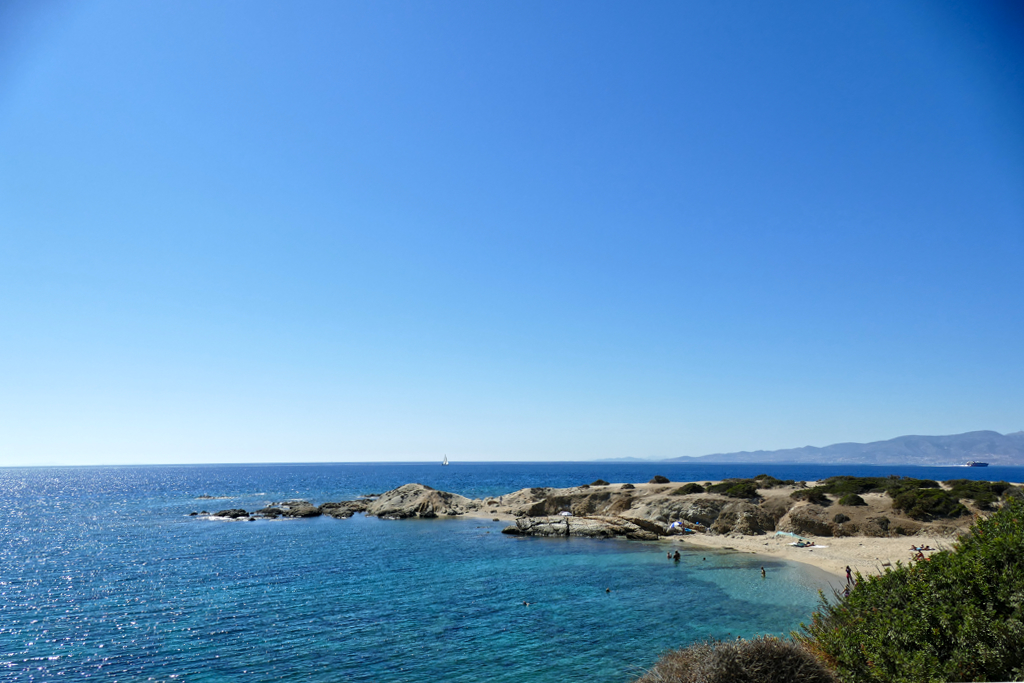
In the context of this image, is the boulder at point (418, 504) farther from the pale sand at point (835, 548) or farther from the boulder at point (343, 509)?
the pale sand at point (835, 548)

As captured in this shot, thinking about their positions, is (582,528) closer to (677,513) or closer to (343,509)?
(677,513)

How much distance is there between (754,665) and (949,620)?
3980 millimetres

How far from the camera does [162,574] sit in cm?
4453

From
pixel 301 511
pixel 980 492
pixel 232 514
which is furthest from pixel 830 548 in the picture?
pixel 232 514

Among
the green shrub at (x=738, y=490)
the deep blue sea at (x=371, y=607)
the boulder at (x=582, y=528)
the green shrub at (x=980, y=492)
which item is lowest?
the boulder at (x=582, y=528)

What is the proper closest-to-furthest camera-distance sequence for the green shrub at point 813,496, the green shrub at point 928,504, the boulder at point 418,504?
1. the green shrub at point 928,504
2. the green shrub at point 813,496
3. the boulder at point 418,504

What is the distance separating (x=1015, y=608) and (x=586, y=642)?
2285 cm

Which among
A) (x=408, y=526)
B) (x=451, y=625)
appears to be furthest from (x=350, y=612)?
(x=408, y=526)

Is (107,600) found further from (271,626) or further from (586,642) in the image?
(586,642)

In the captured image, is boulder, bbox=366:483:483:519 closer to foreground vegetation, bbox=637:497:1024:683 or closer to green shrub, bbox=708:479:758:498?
green shrub, bbox=708:479:758:498

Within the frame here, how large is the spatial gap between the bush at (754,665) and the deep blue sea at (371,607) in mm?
13697

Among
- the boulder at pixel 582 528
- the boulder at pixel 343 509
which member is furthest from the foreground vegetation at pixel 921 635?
the boulder at pixel 343 509

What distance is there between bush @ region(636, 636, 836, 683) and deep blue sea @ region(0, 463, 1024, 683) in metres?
13.7

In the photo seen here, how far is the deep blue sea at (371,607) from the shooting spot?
25266 mm
